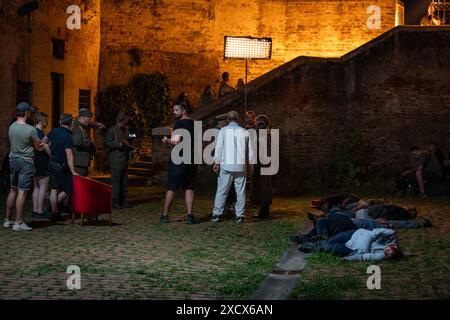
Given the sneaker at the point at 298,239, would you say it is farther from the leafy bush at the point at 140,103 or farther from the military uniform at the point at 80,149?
the leafy bush at the point at 140,103

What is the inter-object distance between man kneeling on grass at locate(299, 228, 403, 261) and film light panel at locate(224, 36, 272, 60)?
760cm

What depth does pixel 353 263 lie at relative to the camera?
30.4 ft

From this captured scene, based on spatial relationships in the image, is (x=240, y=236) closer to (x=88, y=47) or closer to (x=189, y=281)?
(x=189, y=281)

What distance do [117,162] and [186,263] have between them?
21.3ft

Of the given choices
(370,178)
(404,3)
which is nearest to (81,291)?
(370,178)

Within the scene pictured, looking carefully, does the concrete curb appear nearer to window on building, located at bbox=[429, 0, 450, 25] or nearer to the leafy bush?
the leafy bush

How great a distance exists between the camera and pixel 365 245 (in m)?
9.47

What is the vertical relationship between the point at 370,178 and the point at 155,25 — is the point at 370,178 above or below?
below

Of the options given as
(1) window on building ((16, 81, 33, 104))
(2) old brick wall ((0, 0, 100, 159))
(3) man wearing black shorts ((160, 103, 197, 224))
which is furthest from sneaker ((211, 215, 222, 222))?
(1) window on building ((16, 81, 33, 104))

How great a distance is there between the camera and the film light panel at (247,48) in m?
16.6

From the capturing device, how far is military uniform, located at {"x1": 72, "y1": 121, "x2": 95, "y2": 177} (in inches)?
548

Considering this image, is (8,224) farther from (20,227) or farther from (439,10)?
(439,10)

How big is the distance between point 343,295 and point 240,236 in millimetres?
4251
